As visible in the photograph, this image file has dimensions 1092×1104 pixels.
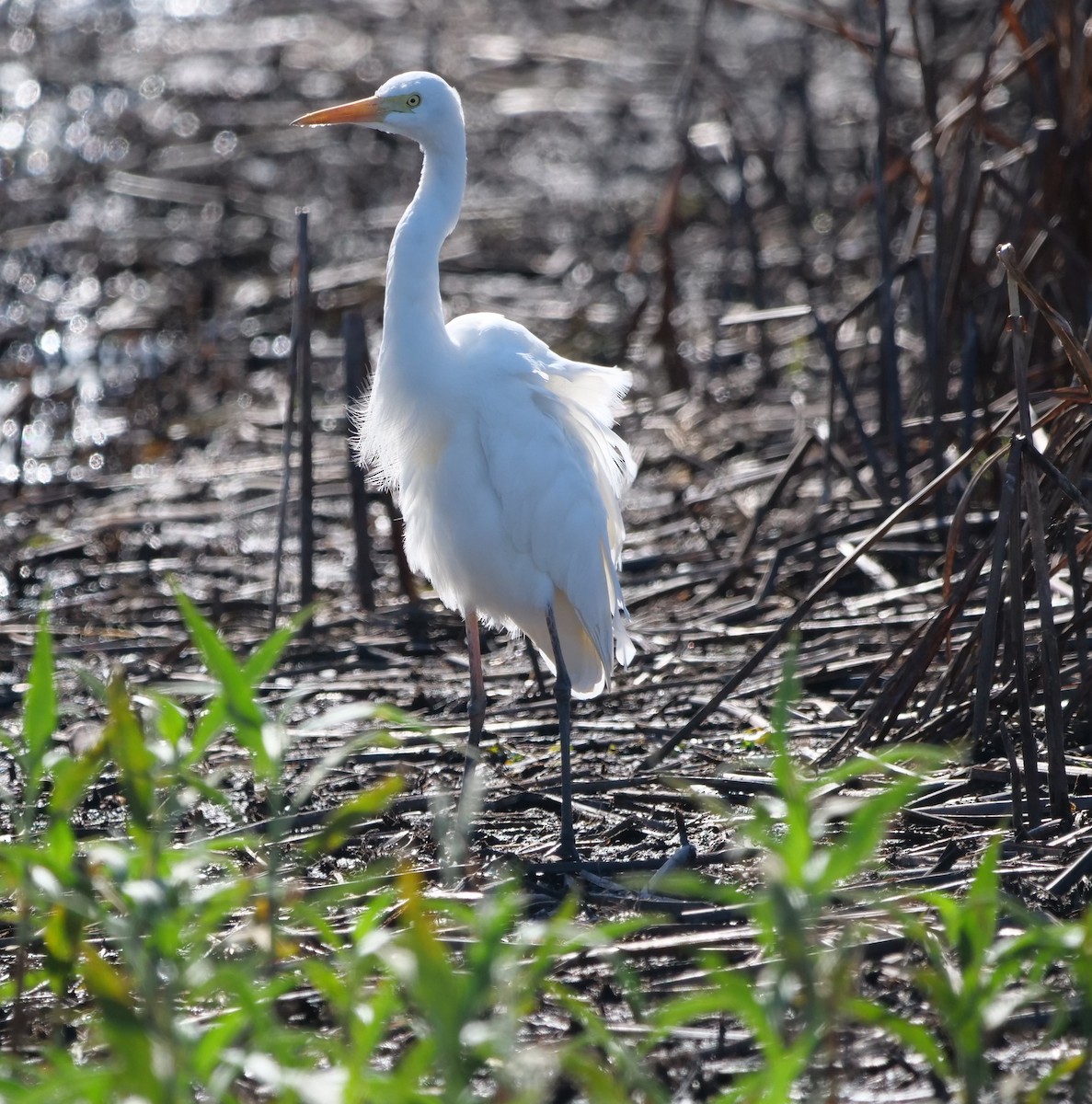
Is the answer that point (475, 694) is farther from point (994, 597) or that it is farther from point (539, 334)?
point (539, 334)

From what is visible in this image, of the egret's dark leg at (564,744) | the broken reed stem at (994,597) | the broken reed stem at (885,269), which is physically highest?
the broken reed stem at (885,269)

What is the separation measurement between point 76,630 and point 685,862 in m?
2.54

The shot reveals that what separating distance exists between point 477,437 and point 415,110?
2.81 feet

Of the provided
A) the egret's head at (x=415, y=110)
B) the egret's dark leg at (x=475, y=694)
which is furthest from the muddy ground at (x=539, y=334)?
the egret's head at (x=415, y=110)

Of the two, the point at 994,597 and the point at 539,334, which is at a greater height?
the point at 539,334

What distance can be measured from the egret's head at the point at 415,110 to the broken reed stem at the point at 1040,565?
1.49 metres

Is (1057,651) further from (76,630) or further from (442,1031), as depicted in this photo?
(76,630)

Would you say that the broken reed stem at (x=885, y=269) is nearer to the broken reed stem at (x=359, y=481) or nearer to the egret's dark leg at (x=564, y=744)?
the egret's dark leg at (x=564, y=744)

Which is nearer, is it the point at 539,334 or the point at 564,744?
the point at 564,744

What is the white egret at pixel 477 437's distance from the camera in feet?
12.7

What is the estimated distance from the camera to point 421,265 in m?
3.83

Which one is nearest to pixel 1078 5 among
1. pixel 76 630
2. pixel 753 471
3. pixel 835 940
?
pixel 753 471

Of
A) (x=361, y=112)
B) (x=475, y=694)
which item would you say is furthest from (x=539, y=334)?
(x=475, y=694)

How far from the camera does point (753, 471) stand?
5.91 m
